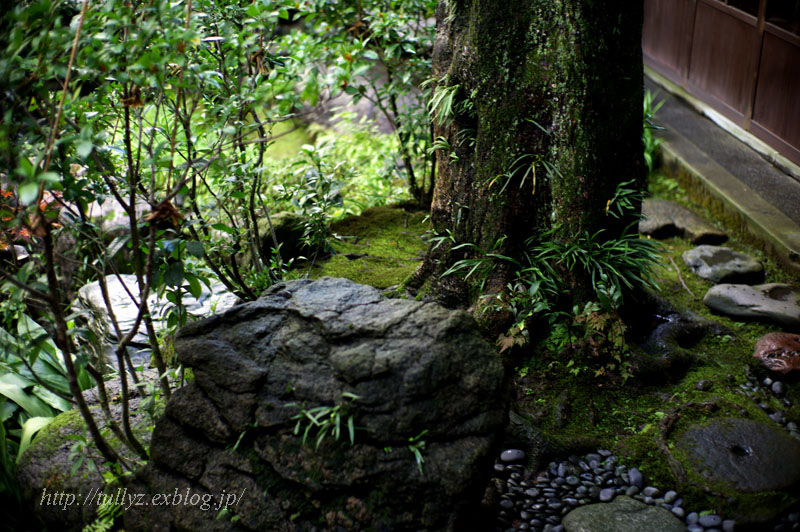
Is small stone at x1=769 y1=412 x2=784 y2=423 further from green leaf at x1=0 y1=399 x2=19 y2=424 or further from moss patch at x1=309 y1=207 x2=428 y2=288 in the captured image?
green leaf at x1=0 y1=399 x2=19 y2=424

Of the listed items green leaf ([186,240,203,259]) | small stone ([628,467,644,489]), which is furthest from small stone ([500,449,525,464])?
green leaf ([186,240,203,259])

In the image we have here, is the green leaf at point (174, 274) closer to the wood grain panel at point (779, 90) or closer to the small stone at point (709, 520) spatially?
the small stone at point (709, 520)

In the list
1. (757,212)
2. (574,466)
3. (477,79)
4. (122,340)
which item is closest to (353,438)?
(122,340)

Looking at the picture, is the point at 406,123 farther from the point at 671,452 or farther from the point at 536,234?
the point at 671,452

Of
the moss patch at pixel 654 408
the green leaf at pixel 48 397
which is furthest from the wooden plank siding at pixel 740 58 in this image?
the green leaf at pixel 48 397

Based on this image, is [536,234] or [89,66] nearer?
[89,66]

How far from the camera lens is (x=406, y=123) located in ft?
18.1

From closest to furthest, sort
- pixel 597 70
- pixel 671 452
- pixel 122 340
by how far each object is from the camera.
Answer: pixel 122 340, pixel 671 452, pixel 597 70

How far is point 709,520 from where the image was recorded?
304 cm

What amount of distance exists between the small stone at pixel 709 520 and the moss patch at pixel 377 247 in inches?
88.4

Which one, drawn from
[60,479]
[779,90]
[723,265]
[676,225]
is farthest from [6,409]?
[779,90]

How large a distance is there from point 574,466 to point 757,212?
3400 millimetres

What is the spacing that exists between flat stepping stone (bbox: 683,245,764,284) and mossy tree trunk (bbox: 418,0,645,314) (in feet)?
5.68

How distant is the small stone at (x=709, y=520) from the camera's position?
9.91 ft
